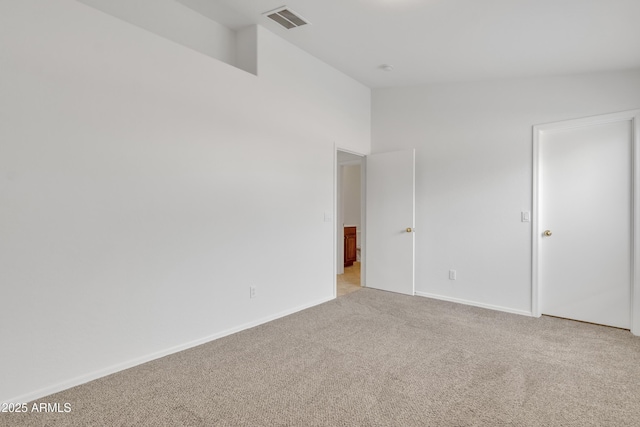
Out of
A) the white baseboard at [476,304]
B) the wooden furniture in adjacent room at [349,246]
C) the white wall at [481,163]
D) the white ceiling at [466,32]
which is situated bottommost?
the white baseboard at [476,304]

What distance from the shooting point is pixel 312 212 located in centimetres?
388

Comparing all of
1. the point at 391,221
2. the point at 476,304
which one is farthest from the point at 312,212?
the point at 476,304

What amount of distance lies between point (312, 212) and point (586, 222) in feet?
9.24

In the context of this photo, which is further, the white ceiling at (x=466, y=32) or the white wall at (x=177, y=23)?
the white wall at (x=177, y=23)

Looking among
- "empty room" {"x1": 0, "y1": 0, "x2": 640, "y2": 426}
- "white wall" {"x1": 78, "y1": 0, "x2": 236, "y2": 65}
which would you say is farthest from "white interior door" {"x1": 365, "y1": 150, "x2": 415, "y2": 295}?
"white wall" {"x1": 78, "y1": 0, "x2": 236, "y2": 65}

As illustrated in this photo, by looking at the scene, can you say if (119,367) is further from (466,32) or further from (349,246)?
(349,246)

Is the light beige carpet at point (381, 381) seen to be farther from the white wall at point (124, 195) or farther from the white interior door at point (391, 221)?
the white interior door at point (391, 221)

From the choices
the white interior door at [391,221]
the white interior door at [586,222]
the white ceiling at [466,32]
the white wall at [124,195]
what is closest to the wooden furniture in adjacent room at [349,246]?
the white interior door at [391,221]

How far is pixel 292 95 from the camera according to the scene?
3.60 meters

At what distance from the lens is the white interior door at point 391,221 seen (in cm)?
437

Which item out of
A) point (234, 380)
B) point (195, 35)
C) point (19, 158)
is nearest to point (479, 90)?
point (195, 35)

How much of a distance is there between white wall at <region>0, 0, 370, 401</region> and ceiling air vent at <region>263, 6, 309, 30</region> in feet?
1.05

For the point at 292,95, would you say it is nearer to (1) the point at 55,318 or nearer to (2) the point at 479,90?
(2) the point at 479,90

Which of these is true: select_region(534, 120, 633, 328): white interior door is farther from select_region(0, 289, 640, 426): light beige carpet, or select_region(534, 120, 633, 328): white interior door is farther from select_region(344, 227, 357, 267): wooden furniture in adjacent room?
select_region(344, 227, 357, 267): wooden furniture in adjacent room
